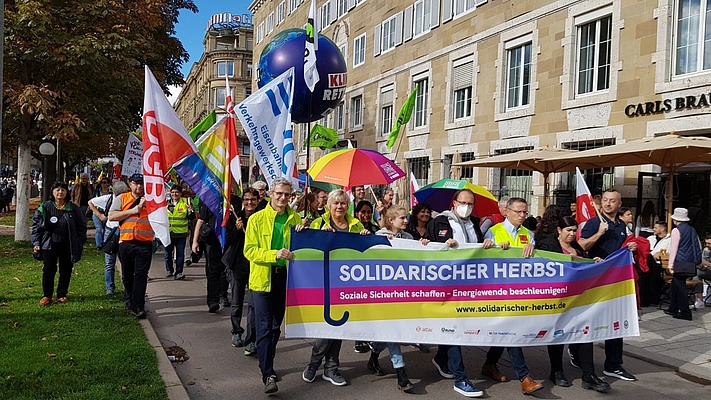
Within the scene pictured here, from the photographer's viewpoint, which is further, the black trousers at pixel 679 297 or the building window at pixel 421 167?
the building window at pixel 421 167

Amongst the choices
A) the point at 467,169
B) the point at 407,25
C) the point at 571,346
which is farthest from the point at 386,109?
the point at 571,346

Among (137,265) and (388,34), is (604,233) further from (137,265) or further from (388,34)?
(388,34)

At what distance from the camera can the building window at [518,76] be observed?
16703 mm

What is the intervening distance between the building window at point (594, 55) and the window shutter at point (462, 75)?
15.0ft

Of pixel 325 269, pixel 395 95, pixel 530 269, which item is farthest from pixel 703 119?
pixel 395 95

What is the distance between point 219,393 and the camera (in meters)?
5.16

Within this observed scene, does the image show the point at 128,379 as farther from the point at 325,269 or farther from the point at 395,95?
the point at 395,95

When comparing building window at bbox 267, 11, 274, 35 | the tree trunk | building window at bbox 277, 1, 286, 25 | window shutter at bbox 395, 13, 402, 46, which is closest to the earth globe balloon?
the tree trunk

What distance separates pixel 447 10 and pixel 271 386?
57.9 feet

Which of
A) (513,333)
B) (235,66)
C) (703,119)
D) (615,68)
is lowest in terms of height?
(513,333)

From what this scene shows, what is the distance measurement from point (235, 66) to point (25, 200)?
57169mm

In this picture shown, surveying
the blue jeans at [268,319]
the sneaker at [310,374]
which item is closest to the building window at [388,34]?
the blue jeans at [268,319]

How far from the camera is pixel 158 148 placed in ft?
19.7

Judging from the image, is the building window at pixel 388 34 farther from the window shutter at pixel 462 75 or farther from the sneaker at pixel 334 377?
the sneaker at pixel 334 377
